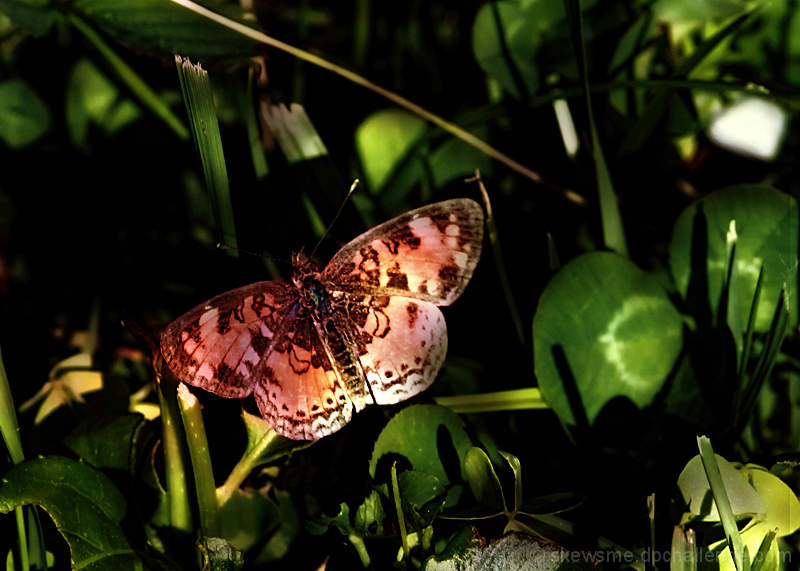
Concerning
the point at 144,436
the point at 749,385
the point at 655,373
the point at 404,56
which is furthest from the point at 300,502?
the point at 404,56

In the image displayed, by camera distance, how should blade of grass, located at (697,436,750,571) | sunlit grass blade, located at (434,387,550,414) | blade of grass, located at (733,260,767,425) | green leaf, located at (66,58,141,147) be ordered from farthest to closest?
green leaf, located at (66,58,141,147) < sunlit grass blade, located at (434,387,550,414) < blade of grass, located at (733,260,767,425) < blade of grass, located at (697,436,750,571)

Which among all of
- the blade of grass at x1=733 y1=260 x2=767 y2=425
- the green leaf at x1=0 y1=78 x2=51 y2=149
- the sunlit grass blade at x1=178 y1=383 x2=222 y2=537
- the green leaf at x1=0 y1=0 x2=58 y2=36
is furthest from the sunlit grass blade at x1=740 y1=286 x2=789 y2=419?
the green leaf at x1=0 y1=78 x2=51 y2=149

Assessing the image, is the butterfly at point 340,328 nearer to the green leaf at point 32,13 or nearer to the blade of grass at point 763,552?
the blade of grass at point 763,552

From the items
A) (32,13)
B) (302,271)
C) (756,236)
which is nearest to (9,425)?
(302,271)

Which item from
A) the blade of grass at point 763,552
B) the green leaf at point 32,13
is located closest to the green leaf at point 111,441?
the blade of grass at point 763,552

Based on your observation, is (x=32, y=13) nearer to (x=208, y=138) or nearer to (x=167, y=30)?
(x=167, y=30)

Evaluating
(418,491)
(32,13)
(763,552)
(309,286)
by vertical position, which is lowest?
(763,552)

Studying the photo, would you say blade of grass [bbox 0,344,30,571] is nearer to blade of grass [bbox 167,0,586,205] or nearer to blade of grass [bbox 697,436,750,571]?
blade of grass [bbox 167,0,586,205]
